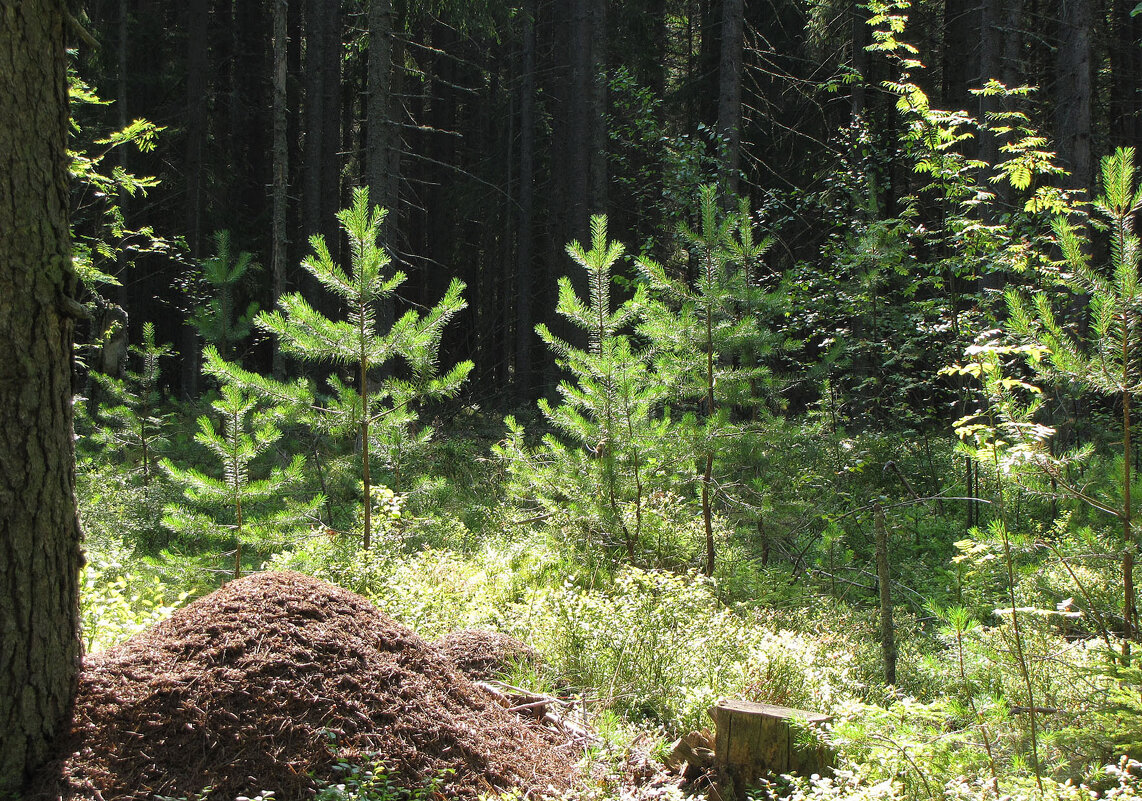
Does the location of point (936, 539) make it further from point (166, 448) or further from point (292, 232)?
point (292, 232)

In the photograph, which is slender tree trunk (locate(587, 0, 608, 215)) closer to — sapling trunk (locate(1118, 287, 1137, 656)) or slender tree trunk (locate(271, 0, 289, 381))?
slender tree trunk (locate(271, 0, 289, 381))

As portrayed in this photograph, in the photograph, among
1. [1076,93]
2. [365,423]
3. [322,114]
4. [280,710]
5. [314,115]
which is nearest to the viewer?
[280,710]

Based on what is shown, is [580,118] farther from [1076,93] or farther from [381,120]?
[1076,93]

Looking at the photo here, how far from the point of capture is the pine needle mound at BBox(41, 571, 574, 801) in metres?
2.95

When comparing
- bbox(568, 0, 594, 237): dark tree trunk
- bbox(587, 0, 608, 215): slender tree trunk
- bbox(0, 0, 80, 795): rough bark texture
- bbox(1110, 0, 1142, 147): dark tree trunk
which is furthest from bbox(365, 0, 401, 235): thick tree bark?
bbox(1110, 0, 1142, 147): dark tree trunk

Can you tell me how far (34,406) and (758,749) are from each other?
11.3ft

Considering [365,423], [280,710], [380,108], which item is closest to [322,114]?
[380,108]

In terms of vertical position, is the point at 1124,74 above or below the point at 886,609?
above

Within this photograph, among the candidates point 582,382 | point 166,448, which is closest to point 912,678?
point 582,382

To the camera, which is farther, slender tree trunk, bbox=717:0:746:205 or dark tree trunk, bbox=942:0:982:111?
dark tree trunk, bbox=942:0:982:111

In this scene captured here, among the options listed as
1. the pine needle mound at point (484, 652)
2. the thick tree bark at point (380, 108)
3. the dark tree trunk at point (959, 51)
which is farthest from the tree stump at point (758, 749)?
the dark tree trunk at point (959, 51)

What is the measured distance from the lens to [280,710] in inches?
125

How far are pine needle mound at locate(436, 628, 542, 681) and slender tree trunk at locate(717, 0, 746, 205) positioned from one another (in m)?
7.96

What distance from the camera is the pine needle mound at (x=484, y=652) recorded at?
15.0ft
